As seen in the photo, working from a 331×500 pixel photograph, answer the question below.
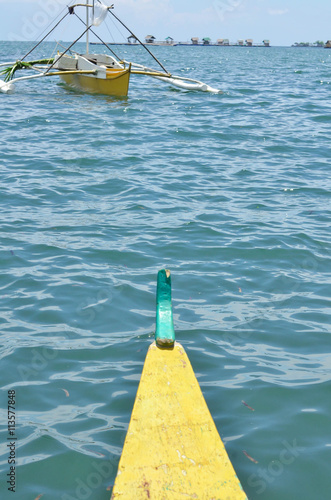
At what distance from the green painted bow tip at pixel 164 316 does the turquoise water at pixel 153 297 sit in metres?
0.35

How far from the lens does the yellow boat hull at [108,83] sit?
19525 mm

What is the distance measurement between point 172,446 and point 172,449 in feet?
0.08

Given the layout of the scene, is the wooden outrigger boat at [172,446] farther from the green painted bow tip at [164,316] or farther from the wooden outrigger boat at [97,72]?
the wooden outrigger boat at [97,72]

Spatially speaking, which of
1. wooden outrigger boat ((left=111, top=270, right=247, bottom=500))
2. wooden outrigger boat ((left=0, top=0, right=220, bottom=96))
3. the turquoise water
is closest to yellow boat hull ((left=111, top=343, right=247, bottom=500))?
wooden outrigger boat ((left=111, top=270, right=247, bottom=500))

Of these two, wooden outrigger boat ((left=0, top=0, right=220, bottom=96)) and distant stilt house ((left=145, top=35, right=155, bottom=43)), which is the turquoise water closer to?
wooden outrigger boat ((left=0, top=0, right=220, bottom=96))

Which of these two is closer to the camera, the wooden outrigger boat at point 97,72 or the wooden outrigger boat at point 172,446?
the wooden outrigger boat at point 172,446

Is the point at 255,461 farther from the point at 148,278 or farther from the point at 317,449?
the point at 148,278

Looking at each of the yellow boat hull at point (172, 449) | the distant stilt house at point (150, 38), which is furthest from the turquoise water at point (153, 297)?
the distant stilt house at point (150, 38)

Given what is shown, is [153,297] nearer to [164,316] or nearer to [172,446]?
[164,316]

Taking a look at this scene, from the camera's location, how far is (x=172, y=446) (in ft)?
10.3

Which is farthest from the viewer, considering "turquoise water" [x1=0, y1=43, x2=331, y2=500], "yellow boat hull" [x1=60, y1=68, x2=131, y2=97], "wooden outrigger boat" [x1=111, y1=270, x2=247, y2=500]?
"yellow boat hull" [x1=60, y1=68, x2=131, y2=97]

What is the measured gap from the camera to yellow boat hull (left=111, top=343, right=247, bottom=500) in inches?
112

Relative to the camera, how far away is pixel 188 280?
5891 millimetres

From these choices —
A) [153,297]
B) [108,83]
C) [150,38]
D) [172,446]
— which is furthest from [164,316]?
[150,38]
